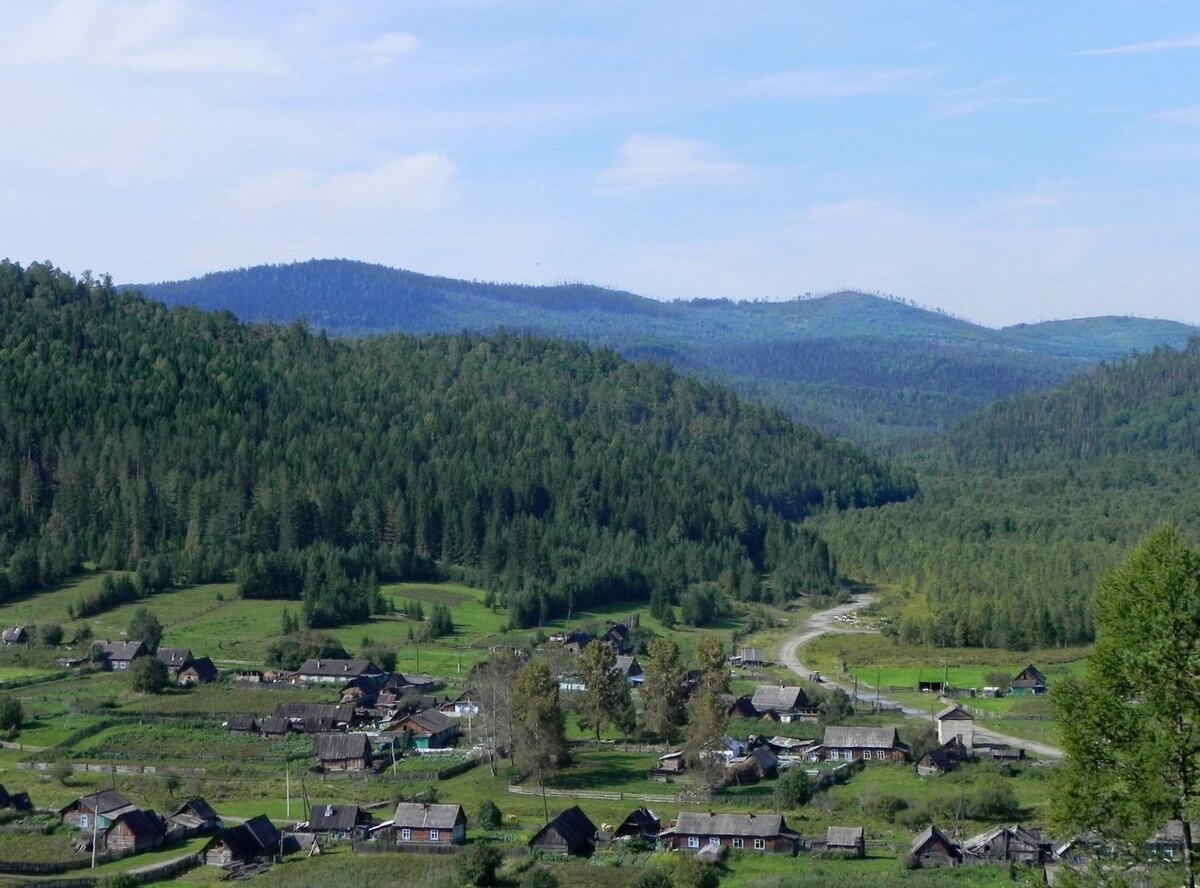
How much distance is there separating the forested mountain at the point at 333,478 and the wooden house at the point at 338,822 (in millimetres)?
43333

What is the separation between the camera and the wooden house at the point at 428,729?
216 ft

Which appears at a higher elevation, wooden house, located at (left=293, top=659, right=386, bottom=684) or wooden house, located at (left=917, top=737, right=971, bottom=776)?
wooden house, located at (left=293, top=659, right=386, bottom=684)

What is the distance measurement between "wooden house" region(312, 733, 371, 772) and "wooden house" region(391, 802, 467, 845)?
1221 centimetres

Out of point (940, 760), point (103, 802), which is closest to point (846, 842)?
point (940, 760)

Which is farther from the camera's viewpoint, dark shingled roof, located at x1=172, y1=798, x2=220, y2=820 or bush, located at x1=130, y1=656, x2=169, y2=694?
bush, located at x1=130, y1=656, x2=169, y2=694

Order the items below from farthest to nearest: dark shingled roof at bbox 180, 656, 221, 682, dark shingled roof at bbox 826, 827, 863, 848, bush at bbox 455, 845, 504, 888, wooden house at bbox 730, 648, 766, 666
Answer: wooden house at bbox 730, 648, 766, 666
dark shingled roof at bbox 180, 656, 221, 682
dark shingled roof at bbox 826, 827, 863, 848
bush at bbox 455, 845, 504, 888

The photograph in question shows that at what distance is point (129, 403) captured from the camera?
132 m

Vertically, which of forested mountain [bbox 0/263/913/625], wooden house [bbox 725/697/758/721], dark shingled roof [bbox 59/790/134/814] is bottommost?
wooden house [bbox 725/697/758/721]

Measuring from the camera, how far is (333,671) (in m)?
78.1

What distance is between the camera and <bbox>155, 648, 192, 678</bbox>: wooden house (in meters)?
77.5

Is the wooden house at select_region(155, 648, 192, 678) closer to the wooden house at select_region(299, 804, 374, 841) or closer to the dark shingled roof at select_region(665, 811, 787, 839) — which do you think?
the wooden house at select_region(299, 804, 374, 841)

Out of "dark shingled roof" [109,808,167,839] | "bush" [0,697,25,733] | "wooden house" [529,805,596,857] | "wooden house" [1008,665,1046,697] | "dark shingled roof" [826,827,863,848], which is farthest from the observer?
"wooden house" [1008,665,1046,697]

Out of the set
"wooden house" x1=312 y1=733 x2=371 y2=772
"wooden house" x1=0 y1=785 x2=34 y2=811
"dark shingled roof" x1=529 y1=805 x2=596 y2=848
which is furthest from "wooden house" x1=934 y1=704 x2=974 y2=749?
"wooden house" x1=0 y1=785 x2=34 y2=811

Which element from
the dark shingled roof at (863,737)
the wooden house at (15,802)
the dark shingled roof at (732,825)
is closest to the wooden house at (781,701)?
the dark shingled roof at (863,737)
